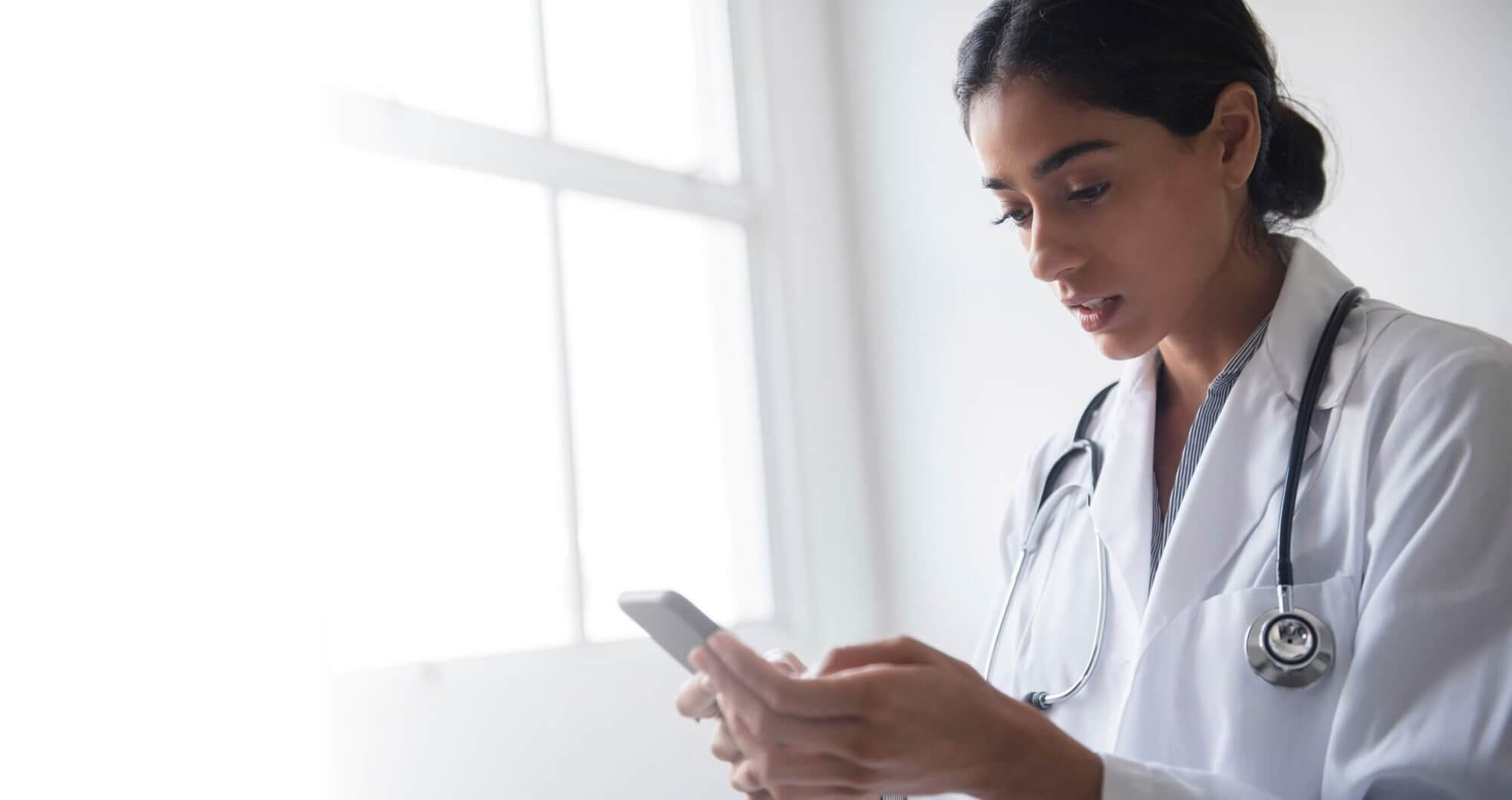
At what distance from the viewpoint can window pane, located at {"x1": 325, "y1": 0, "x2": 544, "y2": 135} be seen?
1.74 m

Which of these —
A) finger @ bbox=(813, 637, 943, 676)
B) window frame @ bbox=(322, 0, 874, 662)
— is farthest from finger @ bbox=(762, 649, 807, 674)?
window frame @ bbox=(322, 0, 874, 662)

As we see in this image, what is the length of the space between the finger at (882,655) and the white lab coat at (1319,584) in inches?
6.9

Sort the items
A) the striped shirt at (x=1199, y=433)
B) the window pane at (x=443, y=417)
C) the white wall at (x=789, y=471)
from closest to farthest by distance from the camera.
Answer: the striped shirt at (x=1199, y=433), the window pane at (x=443, y=417), the white wall at (x=789, y=471)

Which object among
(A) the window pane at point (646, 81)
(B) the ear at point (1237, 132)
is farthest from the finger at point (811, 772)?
(A) the window pane at point (646, 81)

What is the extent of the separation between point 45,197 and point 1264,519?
1.19 metres

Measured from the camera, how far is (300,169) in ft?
5.08

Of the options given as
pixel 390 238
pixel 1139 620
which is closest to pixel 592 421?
pixel 390 238

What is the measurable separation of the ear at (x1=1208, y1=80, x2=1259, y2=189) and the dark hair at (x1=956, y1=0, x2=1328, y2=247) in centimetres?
1

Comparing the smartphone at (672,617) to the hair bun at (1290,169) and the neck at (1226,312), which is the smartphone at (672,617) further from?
the hair bun at (1290,169)

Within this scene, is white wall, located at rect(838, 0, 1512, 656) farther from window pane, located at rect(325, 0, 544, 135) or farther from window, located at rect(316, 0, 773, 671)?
window pane, located at rect(325, 0, 544, 135)

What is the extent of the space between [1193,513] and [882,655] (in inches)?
15.9

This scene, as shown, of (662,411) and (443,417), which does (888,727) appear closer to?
(443,417)

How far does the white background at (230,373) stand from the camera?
1232 millimetres

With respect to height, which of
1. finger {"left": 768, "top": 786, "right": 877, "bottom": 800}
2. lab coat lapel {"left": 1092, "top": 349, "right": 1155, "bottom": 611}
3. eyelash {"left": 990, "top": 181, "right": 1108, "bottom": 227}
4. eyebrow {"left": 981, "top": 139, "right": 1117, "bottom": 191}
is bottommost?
finger {"left": 768, "top": 786, "right": 877, "bottom": 800}
